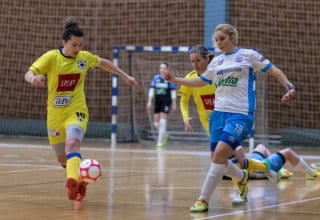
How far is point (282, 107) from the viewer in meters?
21.8

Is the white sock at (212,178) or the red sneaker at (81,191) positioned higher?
the white sock at (212,178)

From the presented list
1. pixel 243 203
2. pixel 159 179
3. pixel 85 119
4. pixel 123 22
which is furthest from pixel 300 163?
pixel 123 22

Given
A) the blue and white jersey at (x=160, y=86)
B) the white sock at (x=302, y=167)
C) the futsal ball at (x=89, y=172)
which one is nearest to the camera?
the futsal ball at (x=89, y=172)

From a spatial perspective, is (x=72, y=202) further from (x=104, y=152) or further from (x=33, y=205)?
(x=104, y=152)

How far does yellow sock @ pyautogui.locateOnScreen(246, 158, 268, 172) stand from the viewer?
28.8ft

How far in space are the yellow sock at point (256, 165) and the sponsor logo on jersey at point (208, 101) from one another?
3.52ft

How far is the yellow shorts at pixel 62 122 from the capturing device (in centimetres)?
780

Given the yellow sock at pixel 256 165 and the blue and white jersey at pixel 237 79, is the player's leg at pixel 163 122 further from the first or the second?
the blue and white jersey at pixel 237 79

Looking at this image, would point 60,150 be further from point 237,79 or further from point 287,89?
point 287,89

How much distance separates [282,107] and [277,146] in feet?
5.83

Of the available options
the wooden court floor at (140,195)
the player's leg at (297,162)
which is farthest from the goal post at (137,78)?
the player's leg at (297,162)

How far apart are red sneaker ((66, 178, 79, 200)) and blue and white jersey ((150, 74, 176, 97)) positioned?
45.5 ft

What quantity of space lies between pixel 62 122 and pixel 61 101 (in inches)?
8.8

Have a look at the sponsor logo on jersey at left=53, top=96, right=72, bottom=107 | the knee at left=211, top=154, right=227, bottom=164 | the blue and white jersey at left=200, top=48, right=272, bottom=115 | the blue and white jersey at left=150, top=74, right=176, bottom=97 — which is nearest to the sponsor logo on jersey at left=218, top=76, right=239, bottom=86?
the blue and white jersey at left=200, top=48, right=272, bottom=115
